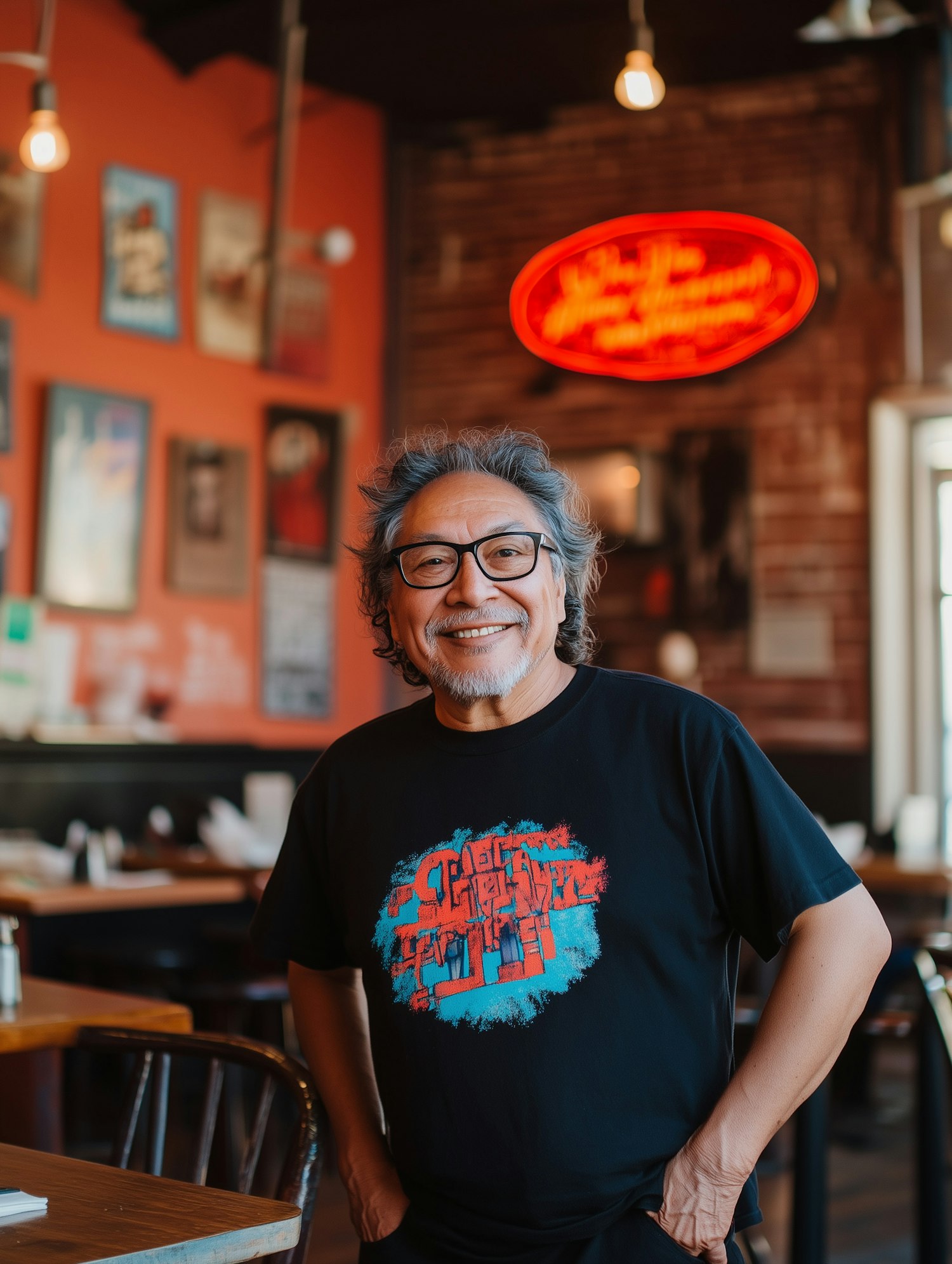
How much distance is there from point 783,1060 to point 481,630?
630 mm

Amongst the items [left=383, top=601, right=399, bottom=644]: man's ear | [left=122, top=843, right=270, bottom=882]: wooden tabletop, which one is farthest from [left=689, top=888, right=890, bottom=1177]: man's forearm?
[left=122, top=843, right=270, bottom=882]: wooden tabletop

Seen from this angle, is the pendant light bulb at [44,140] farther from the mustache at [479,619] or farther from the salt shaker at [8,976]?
the mustache at [479,619]

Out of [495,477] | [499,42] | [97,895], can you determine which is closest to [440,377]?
[499,42]

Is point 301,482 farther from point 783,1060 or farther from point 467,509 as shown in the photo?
point 783,1060

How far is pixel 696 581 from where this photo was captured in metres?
7.41

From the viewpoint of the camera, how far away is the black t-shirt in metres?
1.65

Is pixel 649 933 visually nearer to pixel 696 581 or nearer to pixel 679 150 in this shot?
pixel 696 581

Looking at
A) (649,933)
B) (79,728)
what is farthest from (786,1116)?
(79,728)

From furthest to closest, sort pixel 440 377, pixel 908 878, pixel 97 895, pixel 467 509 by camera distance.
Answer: pixel 440 377
pixel 908 878
pixel 97 895
pixel 467 509

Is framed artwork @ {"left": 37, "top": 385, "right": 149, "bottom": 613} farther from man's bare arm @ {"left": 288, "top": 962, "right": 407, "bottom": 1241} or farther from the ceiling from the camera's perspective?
man's bare arm @ {"left": 288, "top": 962, "right": 407, "bottom": 1241}

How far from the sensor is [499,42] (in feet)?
22.8

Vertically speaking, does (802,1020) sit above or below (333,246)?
below

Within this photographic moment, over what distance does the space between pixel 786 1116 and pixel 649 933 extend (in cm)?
26

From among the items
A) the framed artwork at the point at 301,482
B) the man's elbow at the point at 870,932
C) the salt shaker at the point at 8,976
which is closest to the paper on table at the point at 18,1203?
the man's elbow at the point at 870,932
